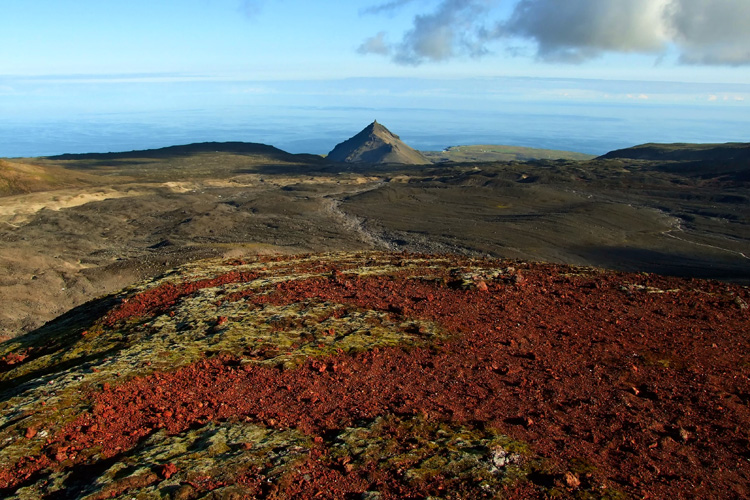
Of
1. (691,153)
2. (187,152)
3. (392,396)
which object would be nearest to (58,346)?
(392,396)

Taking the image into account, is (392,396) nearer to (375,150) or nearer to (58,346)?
(58,346)

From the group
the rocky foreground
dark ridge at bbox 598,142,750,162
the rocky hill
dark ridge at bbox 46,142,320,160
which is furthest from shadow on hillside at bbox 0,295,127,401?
dark ridge at bbox 46,142,320,160

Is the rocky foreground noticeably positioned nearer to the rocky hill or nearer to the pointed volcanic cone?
the rocky hill

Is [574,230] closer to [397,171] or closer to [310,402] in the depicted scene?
[310,402]

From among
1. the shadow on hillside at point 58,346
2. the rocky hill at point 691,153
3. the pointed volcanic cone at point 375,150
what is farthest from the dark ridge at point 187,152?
the shadow on hillside at point 58,346

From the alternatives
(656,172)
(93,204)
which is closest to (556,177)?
(656,172)
